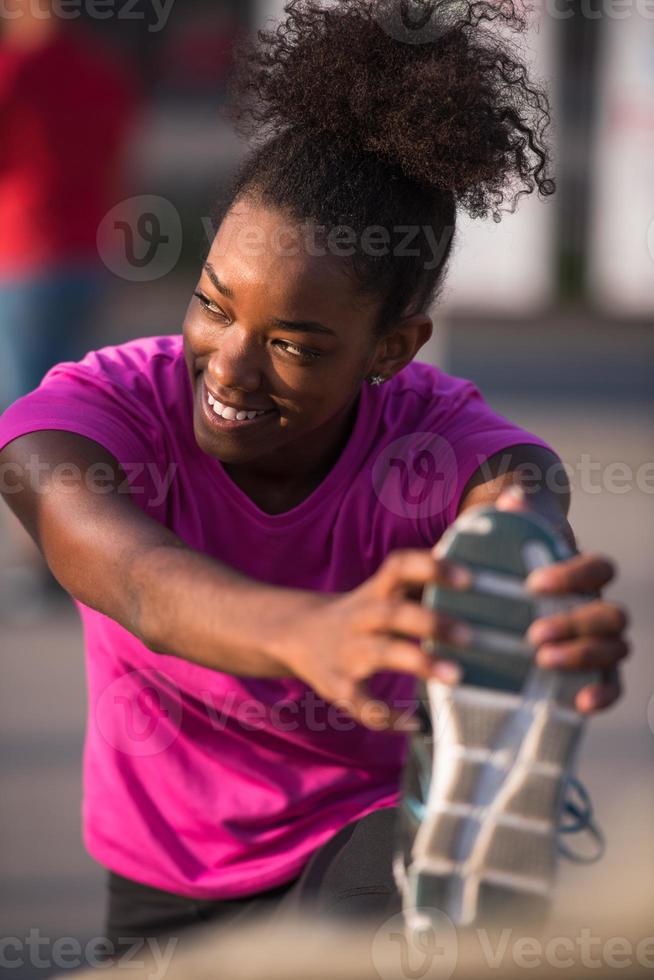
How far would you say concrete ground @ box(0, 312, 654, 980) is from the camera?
3535 millimetres

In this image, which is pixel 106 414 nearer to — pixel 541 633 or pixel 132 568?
pixel 132 568

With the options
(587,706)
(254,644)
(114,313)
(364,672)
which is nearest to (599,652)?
(587,706)

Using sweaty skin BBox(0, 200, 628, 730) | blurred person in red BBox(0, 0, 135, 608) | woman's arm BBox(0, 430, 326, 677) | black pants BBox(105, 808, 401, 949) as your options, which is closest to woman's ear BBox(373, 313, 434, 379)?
sweaty skin BBox(0, 200, 628, 730)

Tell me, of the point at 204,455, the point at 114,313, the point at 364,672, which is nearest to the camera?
the point at 364,672

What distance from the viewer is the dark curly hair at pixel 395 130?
2.24 metres

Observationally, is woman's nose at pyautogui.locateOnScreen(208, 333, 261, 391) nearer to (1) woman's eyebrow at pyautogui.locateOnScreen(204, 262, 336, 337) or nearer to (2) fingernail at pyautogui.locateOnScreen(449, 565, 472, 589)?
(1) woman's eyebrow at pyautogui.locateOnScreen(204, 262, 336, 337)

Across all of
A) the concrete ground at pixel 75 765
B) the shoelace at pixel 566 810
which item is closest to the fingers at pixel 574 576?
the shoelace at pixel 566 810

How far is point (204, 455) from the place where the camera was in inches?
93.1

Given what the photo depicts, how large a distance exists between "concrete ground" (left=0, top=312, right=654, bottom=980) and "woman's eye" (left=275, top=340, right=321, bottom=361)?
3.25ft

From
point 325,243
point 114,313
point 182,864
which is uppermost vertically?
point 325,243

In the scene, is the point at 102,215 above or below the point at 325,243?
below


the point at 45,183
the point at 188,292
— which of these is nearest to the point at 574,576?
the point at 45,183

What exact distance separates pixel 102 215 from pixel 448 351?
5.02 meters

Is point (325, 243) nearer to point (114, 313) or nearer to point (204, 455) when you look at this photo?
point (204, 455)
